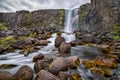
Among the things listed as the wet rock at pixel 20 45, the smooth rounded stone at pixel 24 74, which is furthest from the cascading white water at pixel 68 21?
the smooth rounded stone at pixel 24 74

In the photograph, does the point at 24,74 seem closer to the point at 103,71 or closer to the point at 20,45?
the point at 103,71

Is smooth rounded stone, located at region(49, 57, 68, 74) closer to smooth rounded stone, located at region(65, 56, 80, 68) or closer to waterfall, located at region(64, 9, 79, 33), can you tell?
smooth rounded stone, located at region(65, 56, 80, 68)

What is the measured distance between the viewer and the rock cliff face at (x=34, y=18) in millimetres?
31469

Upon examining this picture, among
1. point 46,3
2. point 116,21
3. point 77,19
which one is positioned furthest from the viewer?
point 46,3

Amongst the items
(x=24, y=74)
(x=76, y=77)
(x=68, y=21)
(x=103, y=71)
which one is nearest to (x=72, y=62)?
(x=76, y=77)

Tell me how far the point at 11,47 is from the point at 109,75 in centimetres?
941

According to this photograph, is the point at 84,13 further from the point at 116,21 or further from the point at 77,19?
the point at 116,21

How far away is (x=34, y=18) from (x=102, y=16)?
1575 centimetres

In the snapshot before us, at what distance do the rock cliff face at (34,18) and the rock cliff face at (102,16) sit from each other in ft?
21.8

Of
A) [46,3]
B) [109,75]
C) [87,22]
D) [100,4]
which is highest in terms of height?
[46,3]

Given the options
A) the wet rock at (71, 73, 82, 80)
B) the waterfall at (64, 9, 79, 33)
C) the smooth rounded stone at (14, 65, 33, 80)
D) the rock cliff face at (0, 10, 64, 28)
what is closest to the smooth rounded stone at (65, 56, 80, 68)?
the wet rock at (71, 73, 82, 80)

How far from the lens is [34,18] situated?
33750 millimetres

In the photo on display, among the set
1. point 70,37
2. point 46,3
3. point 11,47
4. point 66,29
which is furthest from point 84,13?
point 46,3

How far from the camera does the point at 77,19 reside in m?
27.3
